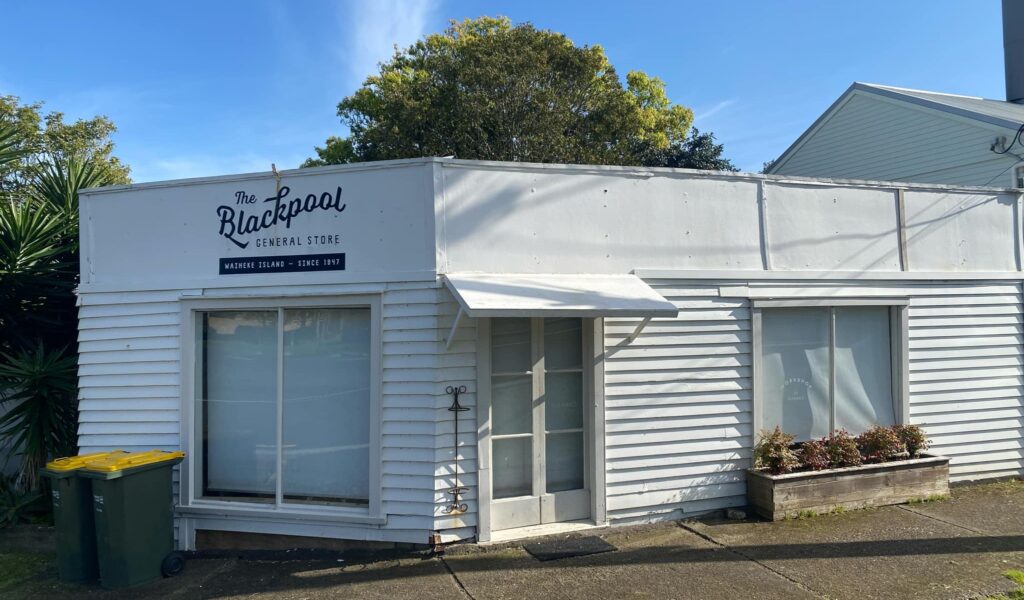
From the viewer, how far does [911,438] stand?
750 centimetres


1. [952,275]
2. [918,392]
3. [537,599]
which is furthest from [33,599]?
[952,275]

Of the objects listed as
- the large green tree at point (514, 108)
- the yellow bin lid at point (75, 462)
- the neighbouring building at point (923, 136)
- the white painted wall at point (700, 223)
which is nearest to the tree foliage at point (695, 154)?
the large green tree at point (514, 108)

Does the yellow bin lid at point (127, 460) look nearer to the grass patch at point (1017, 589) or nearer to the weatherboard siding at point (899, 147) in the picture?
the grass patch at point (1017, 589)

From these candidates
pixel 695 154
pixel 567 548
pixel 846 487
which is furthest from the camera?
pixel 695 154

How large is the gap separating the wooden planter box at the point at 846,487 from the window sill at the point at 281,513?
3.67m

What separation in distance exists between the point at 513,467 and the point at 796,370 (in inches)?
131

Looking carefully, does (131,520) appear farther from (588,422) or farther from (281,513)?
(588,422)

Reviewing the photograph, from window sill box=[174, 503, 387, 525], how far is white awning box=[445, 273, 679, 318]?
7.16 ft

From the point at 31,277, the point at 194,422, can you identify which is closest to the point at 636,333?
the point at 194,422

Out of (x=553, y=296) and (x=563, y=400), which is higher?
(x=553, y=296)

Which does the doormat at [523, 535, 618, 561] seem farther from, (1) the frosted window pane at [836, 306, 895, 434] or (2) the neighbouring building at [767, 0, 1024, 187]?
(2) the neighbouring building at [767, 0, 1024, 187]

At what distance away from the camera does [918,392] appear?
786 centimetres

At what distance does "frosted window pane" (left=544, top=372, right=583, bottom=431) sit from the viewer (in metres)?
6.71

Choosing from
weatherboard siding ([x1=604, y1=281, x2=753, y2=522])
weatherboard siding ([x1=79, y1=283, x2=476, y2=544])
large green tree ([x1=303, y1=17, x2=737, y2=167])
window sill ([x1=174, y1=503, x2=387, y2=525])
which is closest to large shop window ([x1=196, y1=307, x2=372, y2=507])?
window sill ([x1=174, y1=503, x2=387, y2=525])
